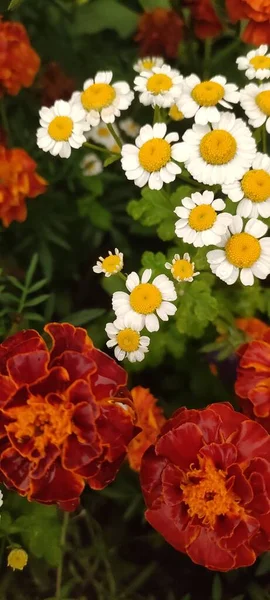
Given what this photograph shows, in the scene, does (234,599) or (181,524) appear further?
(234,599)

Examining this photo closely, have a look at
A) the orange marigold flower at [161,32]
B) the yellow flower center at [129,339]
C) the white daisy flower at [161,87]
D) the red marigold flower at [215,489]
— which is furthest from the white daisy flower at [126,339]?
the orange marigold flower at [161,32]

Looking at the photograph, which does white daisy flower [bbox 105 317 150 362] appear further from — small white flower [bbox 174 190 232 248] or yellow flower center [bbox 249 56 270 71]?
yellow flower center [bbox 249 56 270 71]

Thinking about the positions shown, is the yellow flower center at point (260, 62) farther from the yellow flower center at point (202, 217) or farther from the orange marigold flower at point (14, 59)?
the orange marigold flower at point (14, 59)

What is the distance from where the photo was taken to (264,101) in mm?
855

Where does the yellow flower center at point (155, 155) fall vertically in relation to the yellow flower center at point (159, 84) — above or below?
below

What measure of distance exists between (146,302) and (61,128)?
0.29m

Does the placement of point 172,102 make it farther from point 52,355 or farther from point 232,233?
point 52,355

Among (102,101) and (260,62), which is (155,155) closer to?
(102,101)

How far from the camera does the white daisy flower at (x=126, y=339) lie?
815mm

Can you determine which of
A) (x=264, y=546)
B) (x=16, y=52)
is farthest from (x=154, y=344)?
(x=16, y=52)

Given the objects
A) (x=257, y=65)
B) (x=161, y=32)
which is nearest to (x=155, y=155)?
(x=257, y=65)

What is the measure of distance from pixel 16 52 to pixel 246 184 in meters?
0.51

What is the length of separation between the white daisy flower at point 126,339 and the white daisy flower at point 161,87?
0.32 m

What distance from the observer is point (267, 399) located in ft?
2.68
